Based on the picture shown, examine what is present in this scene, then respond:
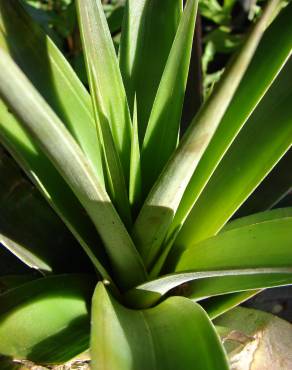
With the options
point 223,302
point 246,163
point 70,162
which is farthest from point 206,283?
point 70,162

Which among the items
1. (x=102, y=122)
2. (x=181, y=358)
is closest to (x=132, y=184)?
(x=102, y=122)

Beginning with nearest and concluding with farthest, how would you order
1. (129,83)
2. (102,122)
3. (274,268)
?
(274,268) < (102,122) < (129,83)

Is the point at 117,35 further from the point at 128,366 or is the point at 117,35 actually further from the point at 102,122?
the point at 128,366

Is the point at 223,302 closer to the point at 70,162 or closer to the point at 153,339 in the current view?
the point at 153,339

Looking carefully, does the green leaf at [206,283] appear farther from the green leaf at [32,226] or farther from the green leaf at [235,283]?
the green leaf at [32,226]

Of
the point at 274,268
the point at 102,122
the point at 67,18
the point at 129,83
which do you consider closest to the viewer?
the point at 274,268

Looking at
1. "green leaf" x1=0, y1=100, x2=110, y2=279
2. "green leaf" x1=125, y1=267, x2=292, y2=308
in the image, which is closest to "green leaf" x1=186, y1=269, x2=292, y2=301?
"green leaf" x1=125, y1=267, x2=292, y2=308

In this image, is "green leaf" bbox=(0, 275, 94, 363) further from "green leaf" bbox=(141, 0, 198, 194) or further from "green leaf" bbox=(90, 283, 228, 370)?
"green leaf" bbox=(141, 0, 198, 194)
